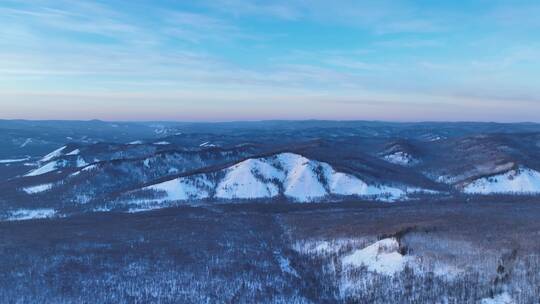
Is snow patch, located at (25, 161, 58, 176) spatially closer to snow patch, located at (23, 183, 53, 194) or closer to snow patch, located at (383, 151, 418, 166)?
snow patch, located at (23, 183, 53, 194)

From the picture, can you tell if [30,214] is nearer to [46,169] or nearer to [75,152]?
[46,169]

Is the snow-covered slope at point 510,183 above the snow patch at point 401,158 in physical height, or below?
below

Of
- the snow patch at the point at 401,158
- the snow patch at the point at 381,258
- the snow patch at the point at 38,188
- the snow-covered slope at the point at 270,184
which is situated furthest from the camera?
the snow patch at the point at 401,158

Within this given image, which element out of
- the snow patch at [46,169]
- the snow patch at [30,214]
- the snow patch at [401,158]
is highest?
the snow patch at [401,158]

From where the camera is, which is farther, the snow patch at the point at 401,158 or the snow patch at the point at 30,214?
the snow patch at the point at 401,158

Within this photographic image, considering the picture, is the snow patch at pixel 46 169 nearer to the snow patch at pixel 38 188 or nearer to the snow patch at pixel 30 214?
the snow patch at pixel 38 188

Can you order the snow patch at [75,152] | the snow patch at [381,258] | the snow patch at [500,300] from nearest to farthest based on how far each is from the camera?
the snow patch at [500,300] < the snow patch at [381,258] < the snow patch at [75,152]

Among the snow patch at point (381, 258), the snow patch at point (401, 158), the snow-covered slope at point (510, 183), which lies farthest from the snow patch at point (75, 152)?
the snow patch at point (381, 258)

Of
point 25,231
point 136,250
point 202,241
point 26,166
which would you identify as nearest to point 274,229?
point 202,241

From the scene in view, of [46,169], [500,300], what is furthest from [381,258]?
[46,169]
